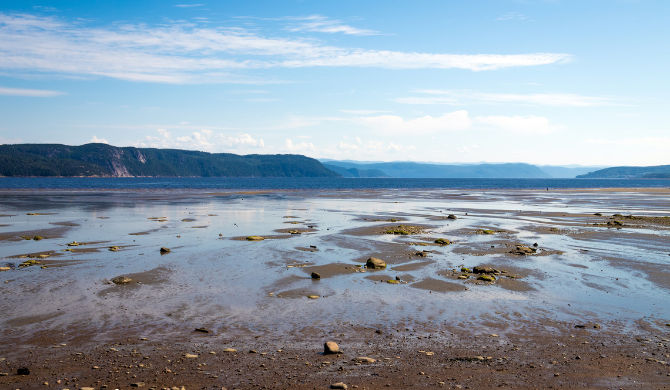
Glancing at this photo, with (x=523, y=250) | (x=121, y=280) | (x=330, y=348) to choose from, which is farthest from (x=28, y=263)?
(x=523, y=250)

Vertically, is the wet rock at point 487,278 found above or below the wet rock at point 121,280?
above

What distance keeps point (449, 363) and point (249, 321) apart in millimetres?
5825

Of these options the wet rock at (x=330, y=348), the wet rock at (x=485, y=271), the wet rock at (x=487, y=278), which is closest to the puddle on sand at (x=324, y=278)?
the wet rock at (x=487, y=278)

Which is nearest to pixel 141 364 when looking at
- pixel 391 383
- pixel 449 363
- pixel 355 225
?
pixel 391 383

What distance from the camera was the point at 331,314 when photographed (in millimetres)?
13320

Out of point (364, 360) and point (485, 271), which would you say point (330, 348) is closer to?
point (364, 360)

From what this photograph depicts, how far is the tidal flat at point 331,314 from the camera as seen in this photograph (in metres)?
9.14

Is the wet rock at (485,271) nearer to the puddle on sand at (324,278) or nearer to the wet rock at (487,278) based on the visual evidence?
the puddle on sand at (324,278)

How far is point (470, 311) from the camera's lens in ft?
44.9

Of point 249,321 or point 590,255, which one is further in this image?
point 590,255

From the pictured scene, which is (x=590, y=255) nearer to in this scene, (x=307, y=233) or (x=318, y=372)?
(x=307, y=233)

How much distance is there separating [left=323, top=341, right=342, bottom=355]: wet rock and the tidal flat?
153 mm

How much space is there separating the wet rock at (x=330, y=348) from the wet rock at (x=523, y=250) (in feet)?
54.7

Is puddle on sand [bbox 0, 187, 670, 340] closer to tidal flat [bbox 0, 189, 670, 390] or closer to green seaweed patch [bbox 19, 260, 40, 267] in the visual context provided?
tidal flat [bbox 0, 189, 670, 390]
